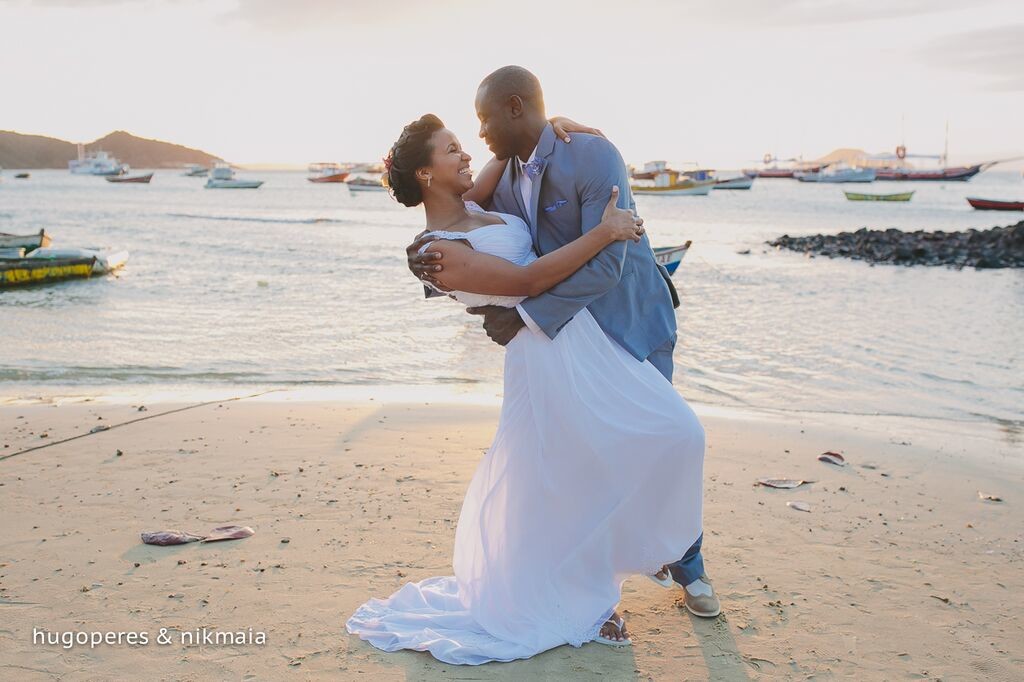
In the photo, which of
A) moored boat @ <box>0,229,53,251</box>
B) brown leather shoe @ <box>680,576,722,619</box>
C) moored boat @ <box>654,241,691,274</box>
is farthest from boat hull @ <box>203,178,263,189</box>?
brown leather shoe @ <box>680,576,722,619</box>

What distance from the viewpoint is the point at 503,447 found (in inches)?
140

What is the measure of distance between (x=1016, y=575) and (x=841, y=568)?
864mm

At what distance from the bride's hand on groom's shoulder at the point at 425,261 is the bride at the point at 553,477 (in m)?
0.05

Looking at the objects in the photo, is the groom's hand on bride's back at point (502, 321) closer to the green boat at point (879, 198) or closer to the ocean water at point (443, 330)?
the ocean water at point (443, 330)

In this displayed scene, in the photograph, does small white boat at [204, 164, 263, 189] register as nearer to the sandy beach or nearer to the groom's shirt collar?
the sandy beach

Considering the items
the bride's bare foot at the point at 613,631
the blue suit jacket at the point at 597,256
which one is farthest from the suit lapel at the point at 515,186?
the bride's bare foot at the point at 613,631

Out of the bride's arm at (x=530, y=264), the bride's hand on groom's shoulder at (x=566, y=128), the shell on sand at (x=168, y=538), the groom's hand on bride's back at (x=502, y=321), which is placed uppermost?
the bride's hand on groom's shoulder at (x=566, y=128)

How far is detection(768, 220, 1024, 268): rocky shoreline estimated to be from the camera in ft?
82.2

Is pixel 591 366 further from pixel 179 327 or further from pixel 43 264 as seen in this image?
pixel 43 264

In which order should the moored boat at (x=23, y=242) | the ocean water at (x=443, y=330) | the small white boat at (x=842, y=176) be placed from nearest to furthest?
the ocean water at (x=443, y=330) → the moored boat at (x=23, y=242) → the small white boat at (x=842, y=176)

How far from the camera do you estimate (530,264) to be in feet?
10.5

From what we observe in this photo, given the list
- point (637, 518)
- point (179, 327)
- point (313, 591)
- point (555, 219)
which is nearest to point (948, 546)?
point (637, 518)

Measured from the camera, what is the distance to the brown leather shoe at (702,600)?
3.72m

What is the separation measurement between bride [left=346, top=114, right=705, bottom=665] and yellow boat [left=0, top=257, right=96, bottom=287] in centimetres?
1671
